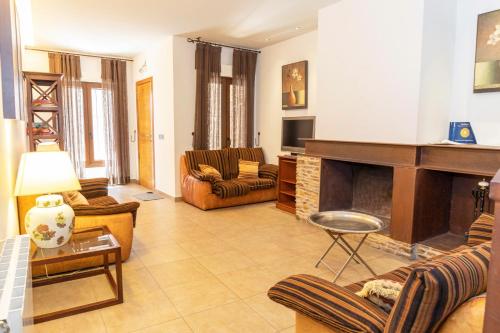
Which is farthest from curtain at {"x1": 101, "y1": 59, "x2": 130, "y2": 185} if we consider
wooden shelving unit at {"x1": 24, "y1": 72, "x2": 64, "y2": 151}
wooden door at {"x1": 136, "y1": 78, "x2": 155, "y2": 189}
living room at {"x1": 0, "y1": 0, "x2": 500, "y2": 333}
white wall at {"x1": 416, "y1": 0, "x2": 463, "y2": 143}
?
white wall at {"x1": 416, "y1": 0, "x2": 463, "y2": 143}

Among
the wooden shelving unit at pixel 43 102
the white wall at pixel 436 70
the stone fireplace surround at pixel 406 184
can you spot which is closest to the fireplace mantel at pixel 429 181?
the stone fireplace surround at pixel 406 184

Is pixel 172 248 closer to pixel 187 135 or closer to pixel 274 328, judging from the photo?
pixel 274 328

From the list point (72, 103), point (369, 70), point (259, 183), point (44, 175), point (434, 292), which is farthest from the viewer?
point (72, 103)

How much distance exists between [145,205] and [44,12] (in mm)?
3123

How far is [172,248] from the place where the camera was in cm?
371

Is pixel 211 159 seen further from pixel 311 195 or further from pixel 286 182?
pixel 311 195

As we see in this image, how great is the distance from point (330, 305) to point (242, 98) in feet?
18.1

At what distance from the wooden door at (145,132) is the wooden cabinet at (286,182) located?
2763 mm

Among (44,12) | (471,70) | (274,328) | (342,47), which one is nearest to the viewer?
(274,328)

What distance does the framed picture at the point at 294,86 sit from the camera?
5559 mm

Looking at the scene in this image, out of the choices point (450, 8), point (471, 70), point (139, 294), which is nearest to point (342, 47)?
point (450, 8)

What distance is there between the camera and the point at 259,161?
6.43m

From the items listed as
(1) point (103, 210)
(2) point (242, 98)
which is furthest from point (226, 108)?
(1) point (103, 210)

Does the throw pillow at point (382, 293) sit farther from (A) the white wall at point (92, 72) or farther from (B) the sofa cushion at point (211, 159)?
(A) the white wall at point (92, 72)
